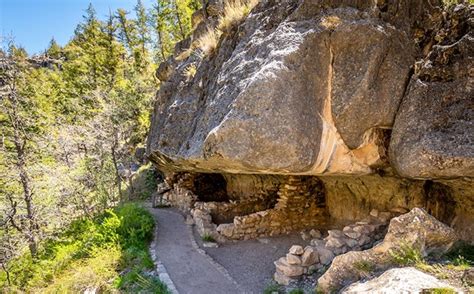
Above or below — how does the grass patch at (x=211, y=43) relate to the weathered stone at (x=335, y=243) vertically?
above

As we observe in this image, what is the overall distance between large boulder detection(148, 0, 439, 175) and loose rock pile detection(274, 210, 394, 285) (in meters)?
1.61

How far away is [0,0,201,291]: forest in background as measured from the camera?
28.7ft

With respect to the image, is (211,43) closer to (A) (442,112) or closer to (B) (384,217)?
(A) (442,112)

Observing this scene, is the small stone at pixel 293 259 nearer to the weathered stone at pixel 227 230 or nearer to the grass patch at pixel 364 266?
the grass patch at pixel 364 266

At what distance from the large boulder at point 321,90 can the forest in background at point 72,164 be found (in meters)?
3.58

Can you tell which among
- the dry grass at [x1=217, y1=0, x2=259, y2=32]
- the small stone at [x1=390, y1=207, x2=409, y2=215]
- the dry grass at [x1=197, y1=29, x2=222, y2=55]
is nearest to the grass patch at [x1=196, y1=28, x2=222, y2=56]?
the dry grass at [x1=197, y1=29, x2=222, y2=55]

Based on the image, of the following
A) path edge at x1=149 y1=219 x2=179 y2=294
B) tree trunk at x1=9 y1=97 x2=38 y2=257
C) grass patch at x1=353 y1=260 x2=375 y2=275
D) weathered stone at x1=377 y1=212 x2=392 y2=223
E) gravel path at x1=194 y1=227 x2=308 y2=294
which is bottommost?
gravel path at x1=194 y1=227 x2=308 y2=294

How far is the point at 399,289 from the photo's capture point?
3.09m

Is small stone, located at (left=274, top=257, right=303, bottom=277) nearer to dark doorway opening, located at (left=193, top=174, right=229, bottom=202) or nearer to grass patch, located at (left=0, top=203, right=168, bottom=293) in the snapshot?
grass patch, located at (left=0, top=203, right=168, bottom=293)

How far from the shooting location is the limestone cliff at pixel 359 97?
417cm

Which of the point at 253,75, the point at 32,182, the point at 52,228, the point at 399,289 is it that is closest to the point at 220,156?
the point at 253,75

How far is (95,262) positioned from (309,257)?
5.04 m

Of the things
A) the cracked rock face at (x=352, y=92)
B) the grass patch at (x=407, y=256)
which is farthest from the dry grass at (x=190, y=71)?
the grass patch at (x=407, y=256)

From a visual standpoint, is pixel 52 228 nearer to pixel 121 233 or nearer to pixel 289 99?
pixel 121 233
